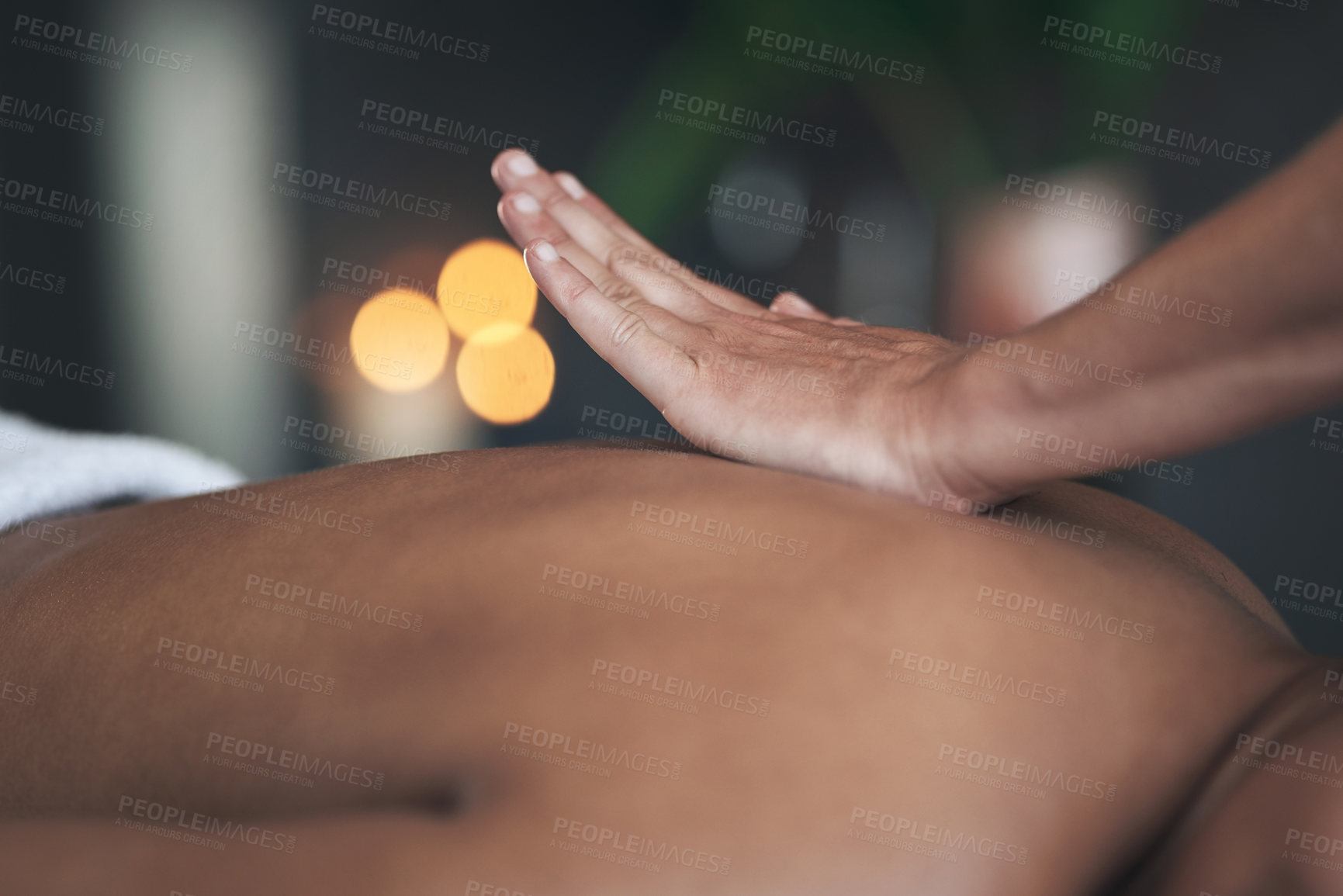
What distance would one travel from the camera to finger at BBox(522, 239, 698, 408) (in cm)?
66

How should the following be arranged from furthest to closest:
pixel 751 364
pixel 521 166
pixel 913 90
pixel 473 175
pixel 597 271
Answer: pixel 473 175, pixel 913 90, pixel 521 166, pixel 597 271, pixel 751 364

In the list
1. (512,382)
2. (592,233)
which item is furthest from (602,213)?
(512,382)

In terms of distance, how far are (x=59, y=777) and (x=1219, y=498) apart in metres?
2.37

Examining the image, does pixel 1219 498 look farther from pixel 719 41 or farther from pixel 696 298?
pixel 719 41

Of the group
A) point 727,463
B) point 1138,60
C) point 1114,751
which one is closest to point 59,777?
point 727,463

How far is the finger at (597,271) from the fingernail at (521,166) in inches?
1.2

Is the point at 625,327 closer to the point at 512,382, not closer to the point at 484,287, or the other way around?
the point at 512,382

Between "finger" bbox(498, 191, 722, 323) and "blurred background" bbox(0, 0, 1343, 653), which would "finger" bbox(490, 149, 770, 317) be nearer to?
"finger" bbox(498, 191, 722, 323)

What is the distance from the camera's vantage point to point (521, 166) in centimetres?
93

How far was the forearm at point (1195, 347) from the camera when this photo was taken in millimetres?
393

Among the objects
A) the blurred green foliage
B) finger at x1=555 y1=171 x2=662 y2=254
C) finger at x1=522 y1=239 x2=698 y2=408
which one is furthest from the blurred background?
finger at x1=522 y1=239 x2=698 y2=408

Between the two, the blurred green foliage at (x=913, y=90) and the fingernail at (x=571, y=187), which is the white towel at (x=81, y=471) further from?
the blurred green foliage at (x=913, y=90)

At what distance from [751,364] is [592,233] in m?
0.31

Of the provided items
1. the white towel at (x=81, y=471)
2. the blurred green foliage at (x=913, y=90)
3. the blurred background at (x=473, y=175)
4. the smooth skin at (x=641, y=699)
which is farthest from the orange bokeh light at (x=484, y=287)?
the smooth skin at (x=641, y=699)
